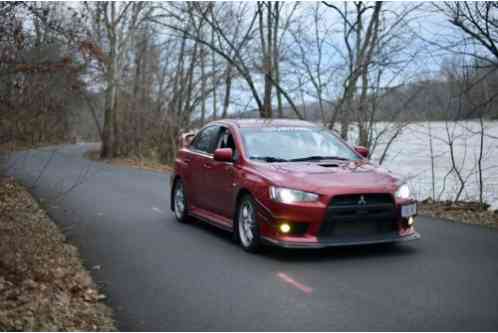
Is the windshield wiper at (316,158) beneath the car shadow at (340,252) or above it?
above

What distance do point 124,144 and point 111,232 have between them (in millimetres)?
26478

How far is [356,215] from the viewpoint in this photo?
809cm

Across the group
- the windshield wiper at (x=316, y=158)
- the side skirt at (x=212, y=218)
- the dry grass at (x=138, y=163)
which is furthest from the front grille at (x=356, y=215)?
the dry grass at (x=138, y=163)

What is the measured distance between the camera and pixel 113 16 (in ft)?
109

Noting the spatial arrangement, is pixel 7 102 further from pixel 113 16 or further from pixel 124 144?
pixel 124 144

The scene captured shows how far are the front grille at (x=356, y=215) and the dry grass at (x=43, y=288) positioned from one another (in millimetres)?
2708

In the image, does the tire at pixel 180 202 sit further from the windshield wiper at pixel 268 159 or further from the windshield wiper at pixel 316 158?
the windshield wiper at pixel 316 158

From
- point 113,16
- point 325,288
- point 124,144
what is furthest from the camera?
point 124,144

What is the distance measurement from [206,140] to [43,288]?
4.98 m

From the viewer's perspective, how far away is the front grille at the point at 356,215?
26.4 ft

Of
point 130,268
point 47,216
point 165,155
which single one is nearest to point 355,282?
point 130,268

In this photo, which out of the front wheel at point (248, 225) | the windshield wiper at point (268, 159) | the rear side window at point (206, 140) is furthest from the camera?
the rear side window at point (206, 140)

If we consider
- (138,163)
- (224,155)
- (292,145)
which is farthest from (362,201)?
(138,163)

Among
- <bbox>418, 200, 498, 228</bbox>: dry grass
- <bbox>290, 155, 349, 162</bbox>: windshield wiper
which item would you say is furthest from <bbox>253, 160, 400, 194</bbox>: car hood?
<bbox>418, 200, 498, 228</bbox>: dry grass
